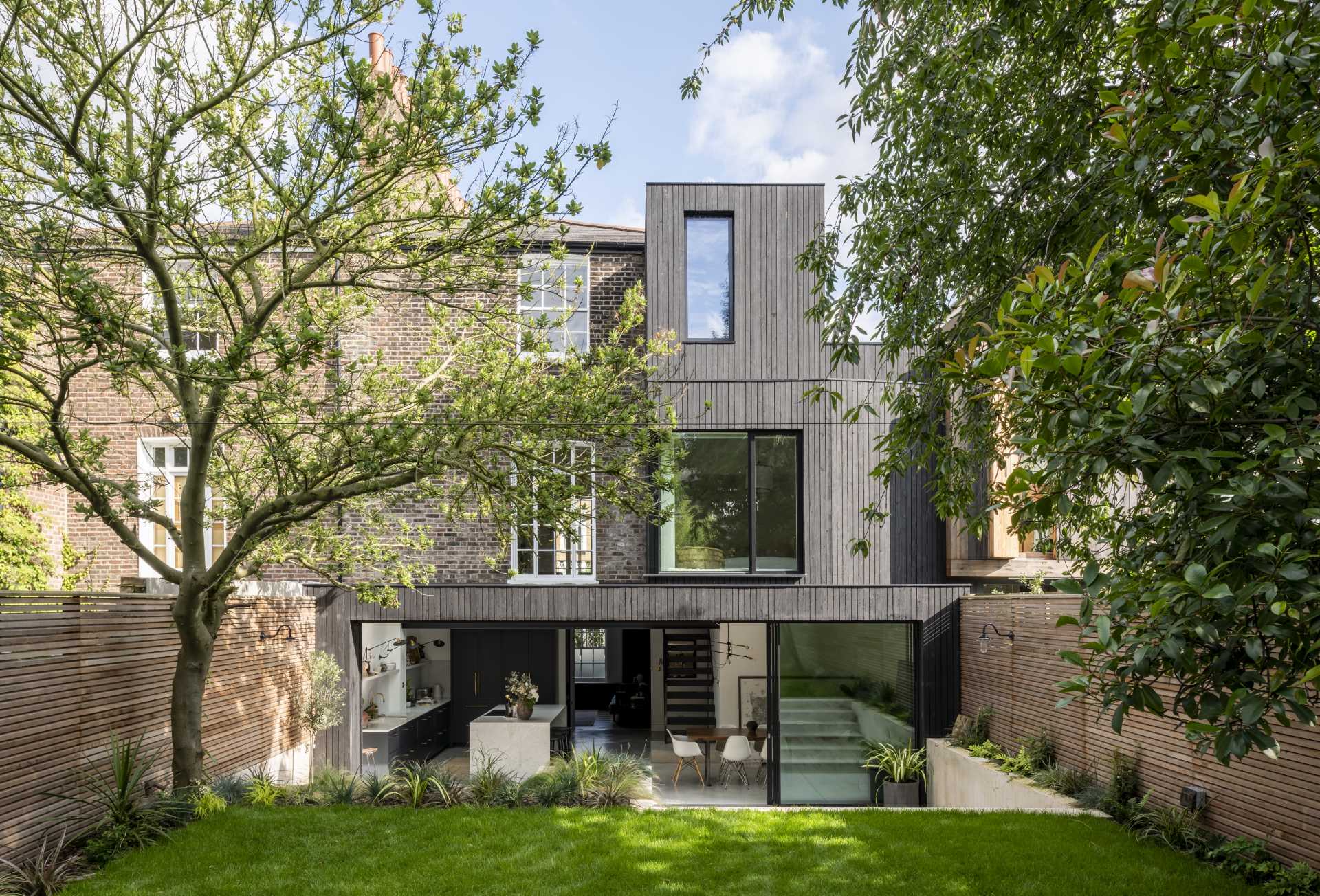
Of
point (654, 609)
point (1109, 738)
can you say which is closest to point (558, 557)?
point (654, 609)

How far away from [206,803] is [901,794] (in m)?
8.21

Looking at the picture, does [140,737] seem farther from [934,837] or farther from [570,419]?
[934,837]

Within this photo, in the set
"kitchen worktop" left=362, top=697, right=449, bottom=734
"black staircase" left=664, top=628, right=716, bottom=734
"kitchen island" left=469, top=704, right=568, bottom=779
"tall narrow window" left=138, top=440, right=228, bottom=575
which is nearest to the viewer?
"kitchen island" left=469, top=704, right=568, bottom=779

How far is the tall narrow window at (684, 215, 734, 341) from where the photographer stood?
12.8 m

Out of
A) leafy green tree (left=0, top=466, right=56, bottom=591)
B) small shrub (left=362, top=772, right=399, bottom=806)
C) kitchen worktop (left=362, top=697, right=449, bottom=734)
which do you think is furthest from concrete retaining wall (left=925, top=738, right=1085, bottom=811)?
leafy green tree (left=0, top=466, right=56, bottom=591)

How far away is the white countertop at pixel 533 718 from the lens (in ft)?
40.9

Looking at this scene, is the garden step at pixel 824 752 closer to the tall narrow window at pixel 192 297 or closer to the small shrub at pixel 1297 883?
the small shrub at pixel 1297 883

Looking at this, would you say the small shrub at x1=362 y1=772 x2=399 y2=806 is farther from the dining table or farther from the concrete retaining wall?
the concrete retaining wall

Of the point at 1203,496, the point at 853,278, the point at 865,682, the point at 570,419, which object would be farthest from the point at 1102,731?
the point at 1203,496

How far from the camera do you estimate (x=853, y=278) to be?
586 centimetres

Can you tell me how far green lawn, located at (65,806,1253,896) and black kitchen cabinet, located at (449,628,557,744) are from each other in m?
8.71

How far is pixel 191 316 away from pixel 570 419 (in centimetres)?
402

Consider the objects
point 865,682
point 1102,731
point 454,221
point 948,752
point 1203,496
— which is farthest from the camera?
point 865,682

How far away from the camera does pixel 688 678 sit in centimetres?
1761
